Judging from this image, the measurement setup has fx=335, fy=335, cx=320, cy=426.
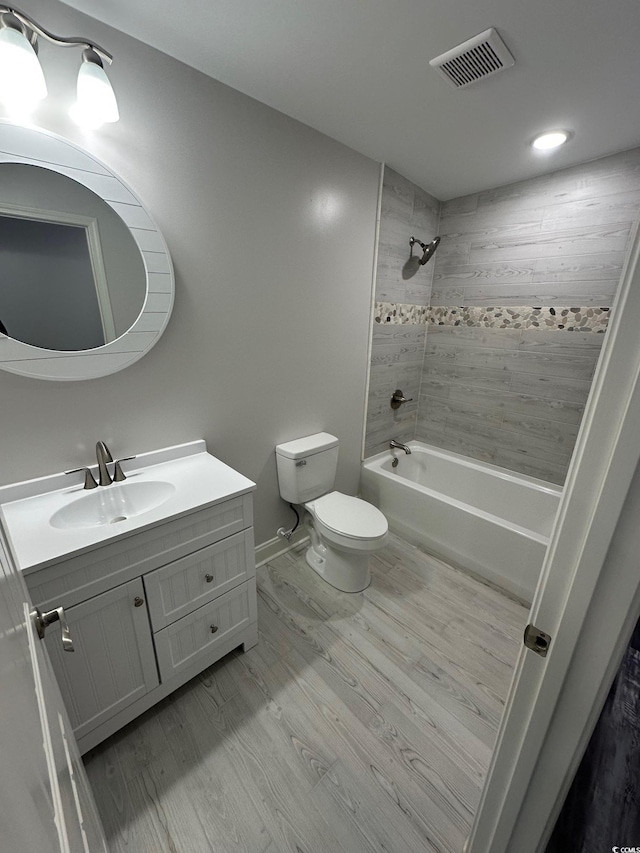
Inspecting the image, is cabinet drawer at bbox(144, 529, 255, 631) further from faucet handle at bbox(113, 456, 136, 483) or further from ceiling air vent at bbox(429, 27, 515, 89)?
ceiling air vent at bbox(429, 27, 515, 89)

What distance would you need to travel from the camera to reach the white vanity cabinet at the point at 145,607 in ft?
3.22

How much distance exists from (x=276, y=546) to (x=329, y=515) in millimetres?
496

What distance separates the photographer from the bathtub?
72.1 inches

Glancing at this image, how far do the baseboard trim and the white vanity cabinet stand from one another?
59 centimetres

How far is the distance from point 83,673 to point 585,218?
10.1 ft

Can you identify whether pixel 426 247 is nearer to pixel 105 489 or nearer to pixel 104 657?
pixel 105 489

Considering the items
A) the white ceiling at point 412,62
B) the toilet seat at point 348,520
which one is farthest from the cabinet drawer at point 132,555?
the white ceiling at point 412,62

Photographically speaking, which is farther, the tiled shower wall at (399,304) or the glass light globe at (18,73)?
the tiled shower wall at (399,304)

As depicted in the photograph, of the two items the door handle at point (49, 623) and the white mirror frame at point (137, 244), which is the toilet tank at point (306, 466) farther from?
the door handle at point (49, 623)

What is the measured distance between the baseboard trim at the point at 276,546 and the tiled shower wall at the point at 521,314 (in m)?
0.83

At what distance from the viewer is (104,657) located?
107cm

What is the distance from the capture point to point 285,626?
1.63 m

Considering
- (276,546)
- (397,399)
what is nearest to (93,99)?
(276,546)

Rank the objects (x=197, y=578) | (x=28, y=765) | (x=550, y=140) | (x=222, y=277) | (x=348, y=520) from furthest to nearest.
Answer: (x=348, y=520), (x=550, y=140), (x=222, y=277), (x=197, y=578), (x=28, y=765)
